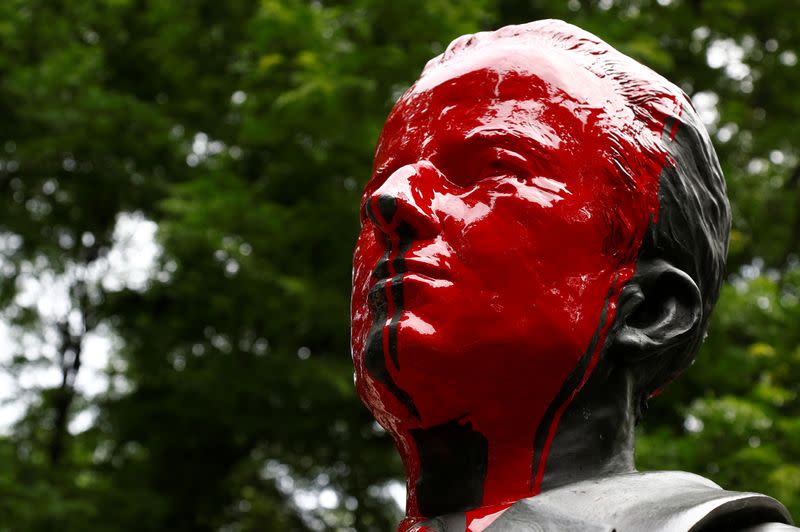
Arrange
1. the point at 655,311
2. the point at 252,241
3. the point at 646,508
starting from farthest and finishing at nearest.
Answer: the point at 252,241
the point at 655,311
the point at 646,508

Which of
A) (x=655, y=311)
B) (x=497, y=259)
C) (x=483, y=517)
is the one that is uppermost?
(x=497, y=259)

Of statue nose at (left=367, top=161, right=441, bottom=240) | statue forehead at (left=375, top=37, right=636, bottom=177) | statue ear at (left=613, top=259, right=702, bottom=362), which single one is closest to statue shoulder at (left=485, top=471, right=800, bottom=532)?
statue ear at (left=613, top=259, right=702, bottom=362)

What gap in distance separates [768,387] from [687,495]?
5.45 meters

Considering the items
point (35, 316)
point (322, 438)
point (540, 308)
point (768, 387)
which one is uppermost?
point (540, 308)

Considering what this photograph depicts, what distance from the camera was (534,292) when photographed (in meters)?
2.26

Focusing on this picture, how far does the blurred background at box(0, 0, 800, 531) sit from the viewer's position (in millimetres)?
7805

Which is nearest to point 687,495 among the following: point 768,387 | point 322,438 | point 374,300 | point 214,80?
point 374,300

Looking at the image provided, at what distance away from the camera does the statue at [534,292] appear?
2.24m

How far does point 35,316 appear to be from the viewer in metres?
11.7

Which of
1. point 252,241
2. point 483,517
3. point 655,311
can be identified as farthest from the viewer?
point 252,241

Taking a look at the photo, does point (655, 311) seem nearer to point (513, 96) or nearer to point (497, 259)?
point (497, 259)

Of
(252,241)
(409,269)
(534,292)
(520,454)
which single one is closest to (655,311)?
(534,292)

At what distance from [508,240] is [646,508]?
56 centimetres

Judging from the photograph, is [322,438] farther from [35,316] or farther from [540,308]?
[540,308]
